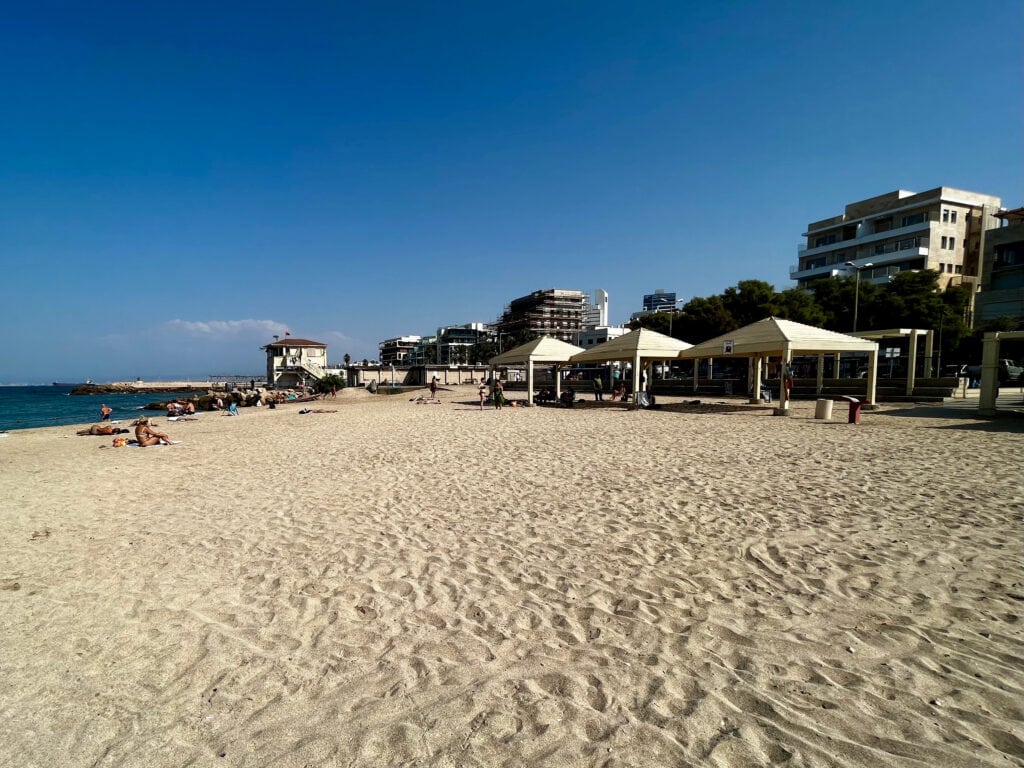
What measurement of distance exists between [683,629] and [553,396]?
20451mm

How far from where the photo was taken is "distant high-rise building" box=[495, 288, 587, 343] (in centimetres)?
10650

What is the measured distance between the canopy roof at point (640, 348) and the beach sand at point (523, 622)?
1051 cm

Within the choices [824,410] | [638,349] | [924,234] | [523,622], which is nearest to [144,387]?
[638,349]

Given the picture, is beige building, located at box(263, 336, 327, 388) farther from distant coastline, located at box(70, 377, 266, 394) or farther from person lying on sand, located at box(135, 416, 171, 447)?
person lying on sand, located at box(135, 416, 171, 447)

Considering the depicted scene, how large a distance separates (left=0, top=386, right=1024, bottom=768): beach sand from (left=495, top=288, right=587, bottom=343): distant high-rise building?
9804cm

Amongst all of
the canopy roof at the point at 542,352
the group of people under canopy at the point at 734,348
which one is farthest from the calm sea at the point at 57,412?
the group of people under canopy at the point at 734,348

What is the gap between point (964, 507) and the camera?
17.4ft

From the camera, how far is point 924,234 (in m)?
48.0

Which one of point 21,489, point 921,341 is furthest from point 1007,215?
point 21,489

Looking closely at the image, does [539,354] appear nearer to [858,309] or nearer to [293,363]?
[858,309]

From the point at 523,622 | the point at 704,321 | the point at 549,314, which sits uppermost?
the point at 549,314

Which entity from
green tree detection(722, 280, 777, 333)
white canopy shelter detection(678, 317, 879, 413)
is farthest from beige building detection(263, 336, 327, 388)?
white canopy shelter detection(678, 317, 879, 413)

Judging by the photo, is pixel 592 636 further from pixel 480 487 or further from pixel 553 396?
pixel 553 396

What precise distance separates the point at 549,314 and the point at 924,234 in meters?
69.0
